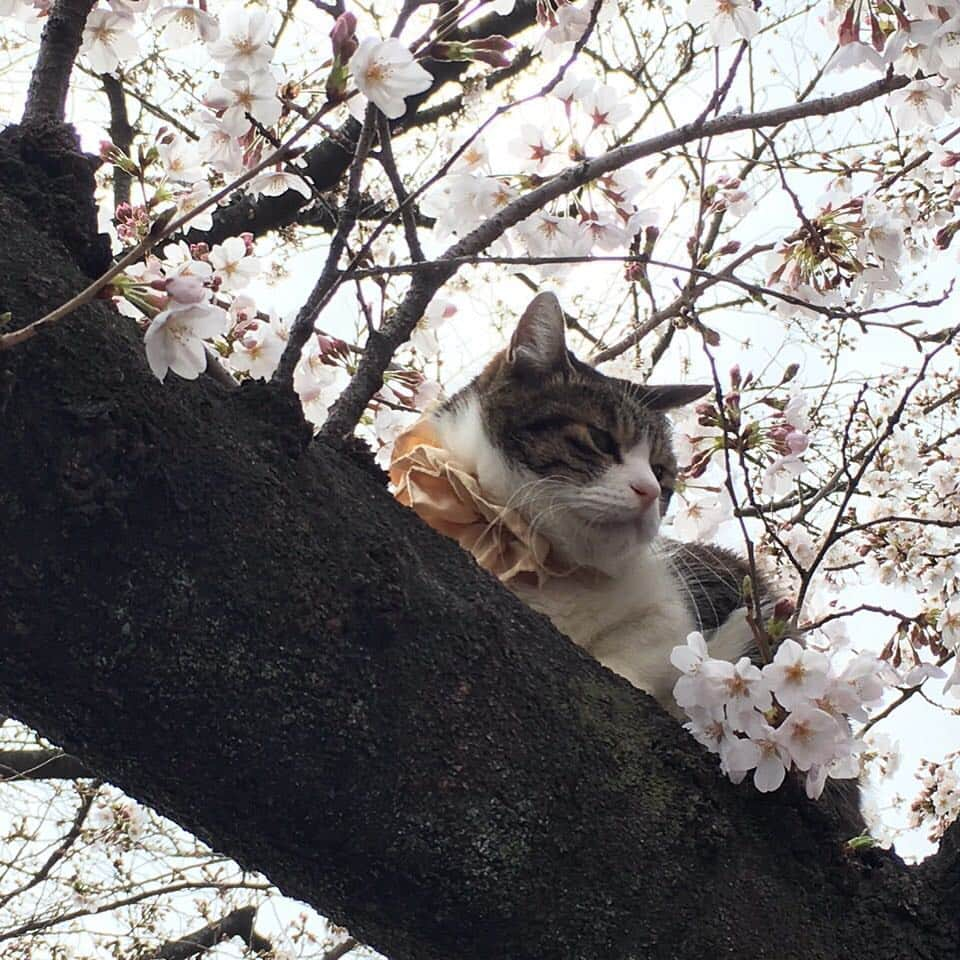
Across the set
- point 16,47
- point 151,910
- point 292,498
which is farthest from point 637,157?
point 151,910

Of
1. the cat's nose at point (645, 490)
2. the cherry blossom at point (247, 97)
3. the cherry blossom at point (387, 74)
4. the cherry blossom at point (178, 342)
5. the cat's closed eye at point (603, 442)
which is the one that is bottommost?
the cherry blossom at point (178, 342)

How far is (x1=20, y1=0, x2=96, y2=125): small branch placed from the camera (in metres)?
1.17

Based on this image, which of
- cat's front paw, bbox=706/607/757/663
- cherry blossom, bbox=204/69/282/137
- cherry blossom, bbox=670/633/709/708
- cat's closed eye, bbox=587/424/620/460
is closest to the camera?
cherry blossom, bbox=670/633/709/708

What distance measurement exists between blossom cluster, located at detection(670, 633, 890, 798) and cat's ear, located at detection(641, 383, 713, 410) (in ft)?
4.57

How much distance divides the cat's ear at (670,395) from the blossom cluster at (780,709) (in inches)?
54.8

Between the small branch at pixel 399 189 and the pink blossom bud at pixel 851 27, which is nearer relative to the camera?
the small branch at pixel 399 189

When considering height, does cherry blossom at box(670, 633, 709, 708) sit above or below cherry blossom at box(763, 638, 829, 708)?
above

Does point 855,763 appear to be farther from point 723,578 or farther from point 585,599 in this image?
point 723,578

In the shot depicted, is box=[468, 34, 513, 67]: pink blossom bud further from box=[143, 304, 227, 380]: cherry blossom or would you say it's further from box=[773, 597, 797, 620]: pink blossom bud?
box=[773, 597, 797, 620]: pink blossom bud

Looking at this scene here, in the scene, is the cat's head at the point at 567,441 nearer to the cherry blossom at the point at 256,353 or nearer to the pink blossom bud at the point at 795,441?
the pink blossom bud at the point at 795,441

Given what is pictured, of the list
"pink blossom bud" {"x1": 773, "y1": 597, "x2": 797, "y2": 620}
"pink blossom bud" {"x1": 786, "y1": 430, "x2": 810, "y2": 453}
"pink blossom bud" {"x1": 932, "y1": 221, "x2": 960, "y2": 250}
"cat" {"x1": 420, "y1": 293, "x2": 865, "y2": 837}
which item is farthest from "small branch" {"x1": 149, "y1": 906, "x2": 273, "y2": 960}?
"pink blossom bud" {"x1": 932, "y1": 221, "x2": 960, "y2": 250}

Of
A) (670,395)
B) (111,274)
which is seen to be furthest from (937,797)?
(111,274)

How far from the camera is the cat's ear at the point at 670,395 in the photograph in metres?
2.72

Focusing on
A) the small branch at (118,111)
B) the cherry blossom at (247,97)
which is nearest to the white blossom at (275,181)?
the cherry blossom at (247,97)
